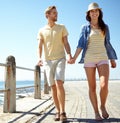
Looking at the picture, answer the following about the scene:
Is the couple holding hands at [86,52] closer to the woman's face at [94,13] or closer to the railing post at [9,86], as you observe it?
the woman's face at [94,13]

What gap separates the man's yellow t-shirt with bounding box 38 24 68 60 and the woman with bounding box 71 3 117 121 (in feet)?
0.94

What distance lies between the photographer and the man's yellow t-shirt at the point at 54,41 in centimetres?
587

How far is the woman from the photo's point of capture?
575 centimetres

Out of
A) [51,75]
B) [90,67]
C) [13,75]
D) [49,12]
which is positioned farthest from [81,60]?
[13,75]

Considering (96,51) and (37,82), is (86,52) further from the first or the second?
(37,82)

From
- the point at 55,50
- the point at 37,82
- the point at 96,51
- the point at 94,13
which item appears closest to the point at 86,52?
the point at 96,51

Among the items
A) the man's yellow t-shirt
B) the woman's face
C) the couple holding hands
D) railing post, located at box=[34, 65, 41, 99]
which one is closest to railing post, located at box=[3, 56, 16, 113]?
the couple holding hands

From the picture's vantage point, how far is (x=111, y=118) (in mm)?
5844

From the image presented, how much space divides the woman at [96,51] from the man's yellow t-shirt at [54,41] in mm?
287

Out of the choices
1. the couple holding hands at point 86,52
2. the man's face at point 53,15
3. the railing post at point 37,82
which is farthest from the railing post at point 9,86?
the railing post at point 37,82

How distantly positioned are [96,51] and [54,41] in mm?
731

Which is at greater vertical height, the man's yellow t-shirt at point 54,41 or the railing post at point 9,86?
the man's yellow t-shirt at point 54,41

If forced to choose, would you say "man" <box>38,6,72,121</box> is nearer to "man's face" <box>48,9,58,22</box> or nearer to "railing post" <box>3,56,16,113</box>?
"man's face" <box>48,9,58,22</box>

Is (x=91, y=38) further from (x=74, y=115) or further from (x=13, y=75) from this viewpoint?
(x=13, y=75)
